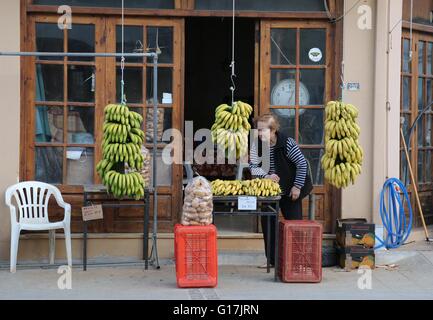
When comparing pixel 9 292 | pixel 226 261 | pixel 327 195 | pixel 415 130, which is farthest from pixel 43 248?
pixel 415 130

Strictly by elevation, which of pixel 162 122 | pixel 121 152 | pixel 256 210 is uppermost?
pixel 162 122

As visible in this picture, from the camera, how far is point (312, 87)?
1029 cm

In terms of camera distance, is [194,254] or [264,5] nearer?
[194,254]

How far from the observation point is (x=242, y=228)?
10680mm

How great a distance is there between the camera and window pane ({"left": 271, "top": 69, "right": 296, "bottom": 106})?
1023cm

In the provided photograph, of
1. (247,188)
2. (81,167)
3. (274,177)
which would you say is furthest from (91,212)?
(274,177)

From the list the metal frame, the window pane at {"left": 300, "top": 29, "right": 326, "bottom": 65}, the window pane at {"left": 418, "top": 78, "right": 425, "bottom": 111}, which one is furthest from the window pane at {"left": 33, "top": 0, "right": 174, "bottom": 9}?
the window pane at {"left": 418, "top": 78, "right": 425, "bottom": 111}

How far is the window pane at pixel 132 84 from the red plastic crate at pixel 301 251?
270 cm

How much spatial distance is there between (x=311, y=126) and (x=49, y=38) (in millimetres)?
3611

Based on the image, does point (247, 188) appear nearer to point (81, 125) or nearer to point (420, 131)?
point (81, 125)

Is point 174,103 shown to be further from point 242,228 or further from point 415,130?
point 415,130

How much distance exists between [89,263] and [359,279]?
3.34 meters

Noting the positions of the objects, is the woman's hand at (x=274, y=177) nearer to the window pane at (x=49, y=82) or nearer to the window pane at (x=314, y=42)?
the window pane at (x=314, y=42)

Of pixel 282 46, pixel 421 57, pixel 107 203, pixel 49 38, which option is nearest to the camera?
pixel 107 203
